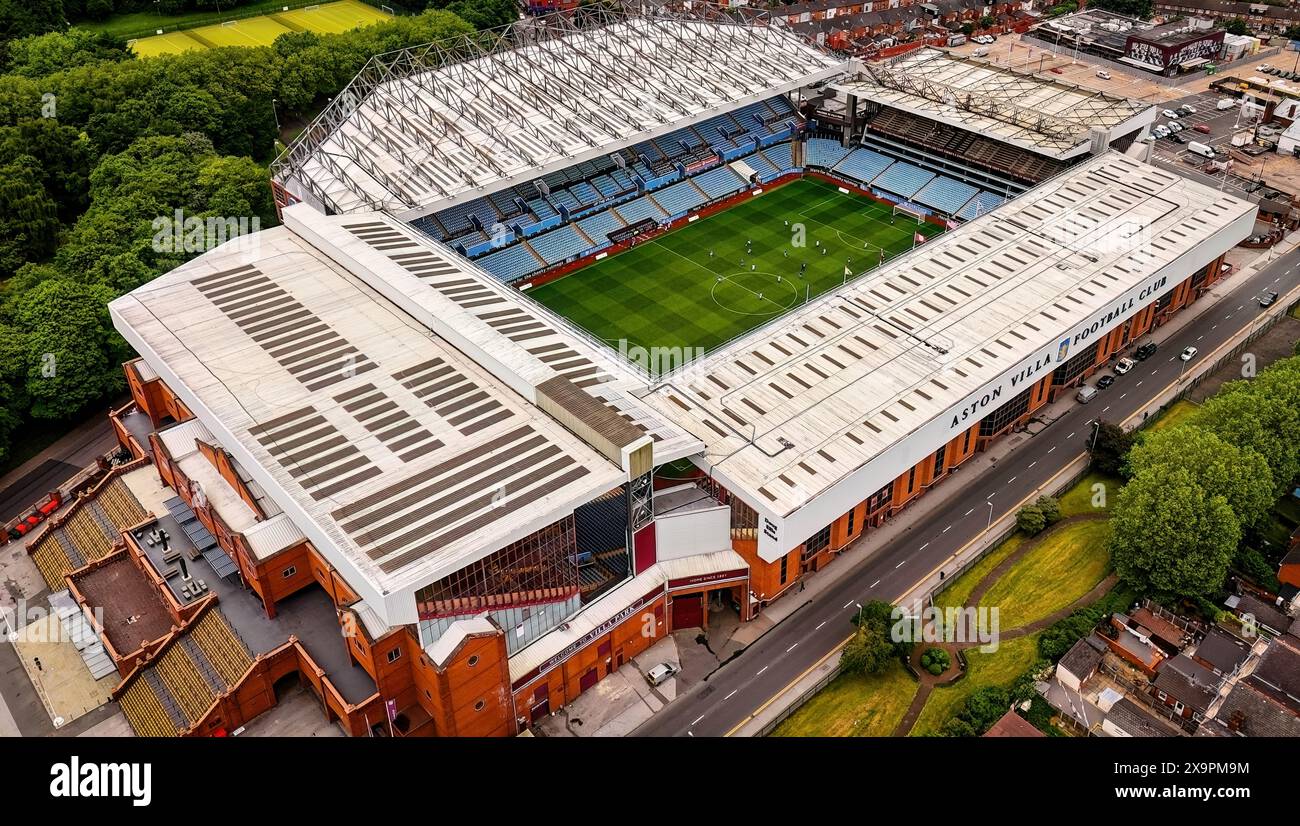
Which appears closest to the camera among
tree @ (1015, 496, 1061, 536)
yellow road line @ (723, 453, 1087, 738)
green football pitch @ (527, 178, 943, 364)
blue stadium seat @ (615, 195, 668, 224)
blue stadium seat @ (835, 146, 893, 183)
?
yellow road line @ (723, 453, 1087, 738)

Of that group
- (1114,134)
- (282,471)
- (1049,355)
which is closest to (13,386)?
(282,471)

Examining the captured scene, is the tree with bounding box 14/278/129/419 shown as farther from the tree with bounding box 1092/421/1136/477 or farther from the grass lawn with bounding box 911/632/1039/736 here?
the tree with bounding box 1092/421/1136/477

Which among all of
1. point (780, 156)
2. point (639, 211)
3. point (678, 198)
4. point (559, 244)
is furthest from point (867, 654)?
point (780, 156)

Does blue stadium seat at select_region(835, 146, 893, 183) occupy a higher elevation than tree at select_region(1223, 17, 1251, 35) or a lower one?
lower

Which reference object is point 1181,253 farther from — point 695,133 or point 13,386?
point 13,386

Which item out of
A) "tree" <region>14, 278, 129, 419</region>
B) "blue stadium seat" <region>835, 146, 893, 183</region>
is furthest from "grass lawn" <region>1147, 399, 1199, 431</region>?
"tree" <region>14, 278, 129, 419</region>

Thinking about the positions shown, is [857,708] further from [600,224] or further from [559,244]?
[600,224]

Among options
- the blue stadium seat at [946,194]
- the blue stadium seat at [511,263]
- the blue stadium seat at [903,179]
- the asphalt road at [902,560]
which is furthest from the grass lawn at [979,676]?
the blue stadium seat at [903,179]
